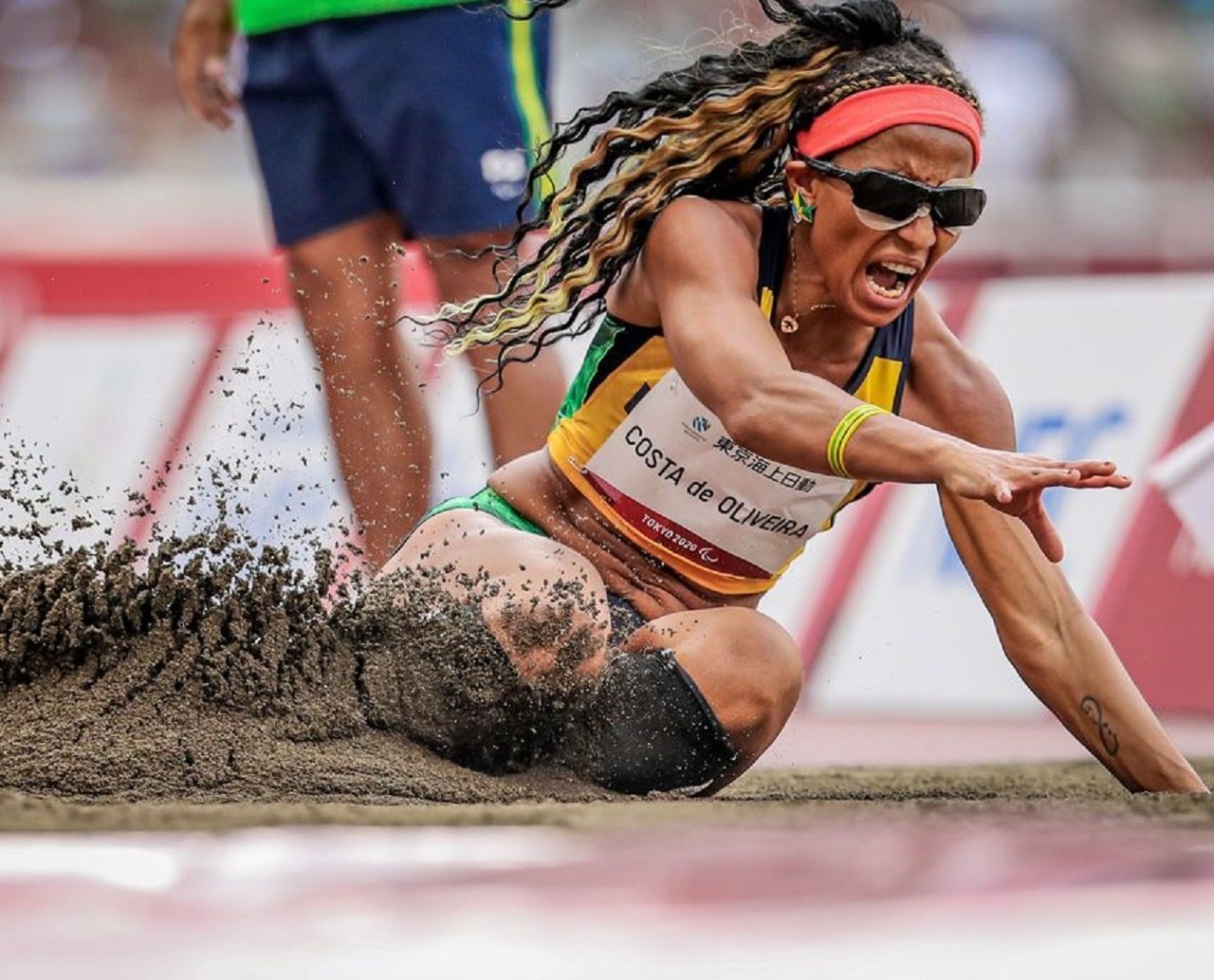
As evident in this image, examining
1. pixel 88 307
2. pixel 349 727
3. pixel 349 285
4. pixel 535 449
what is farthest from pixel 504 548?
pixel 88 307

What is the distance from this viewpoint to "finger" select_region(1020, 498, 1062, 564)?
291 centimetres

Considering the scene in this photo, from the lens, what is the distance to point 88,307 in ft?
24.0

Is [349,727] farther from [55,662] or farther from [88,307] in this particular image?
[88,307]

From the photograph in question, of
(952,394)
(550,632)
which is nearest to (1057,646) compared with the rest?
(952,394)

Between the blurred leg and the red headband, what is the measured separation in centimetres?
161

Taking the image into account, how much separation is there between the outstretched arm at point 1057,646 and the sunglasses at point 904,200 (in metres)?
0.60

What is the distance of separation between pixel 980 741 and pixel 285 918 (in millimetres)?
5127

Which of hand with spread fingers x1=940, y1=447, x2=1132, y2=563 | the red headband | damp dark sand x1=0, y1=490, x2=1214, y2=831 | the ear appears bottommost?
damp dark sand x1=0, y1=490, x2=1214, y2=831

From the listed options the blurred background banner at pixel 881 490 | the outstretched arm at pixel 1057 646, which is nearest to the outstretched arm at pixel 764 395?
the outstretched arm at pixel 1057 646

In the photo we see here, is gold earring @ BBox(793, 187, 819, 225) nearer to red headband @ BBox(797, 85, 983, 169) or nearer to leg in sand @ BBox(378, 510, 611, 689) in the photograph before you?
red headband @ BBox(797, 85, 983, 169)

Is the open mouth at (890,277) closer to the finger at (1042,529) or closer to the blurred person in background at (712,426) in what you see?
the blurred person in background at (712,426)

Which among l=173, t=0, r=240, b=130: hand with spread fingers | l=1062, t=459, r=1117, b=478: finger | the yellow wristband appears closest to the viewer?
l=1062, t=459, r=1117, b=478: finger

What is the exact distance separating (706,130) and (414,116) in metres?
1.29

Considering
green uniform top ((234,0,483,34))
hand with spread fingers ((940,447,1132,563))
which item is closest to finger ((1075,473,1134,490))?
hand with spread fingers ((940,447,1132,563))
